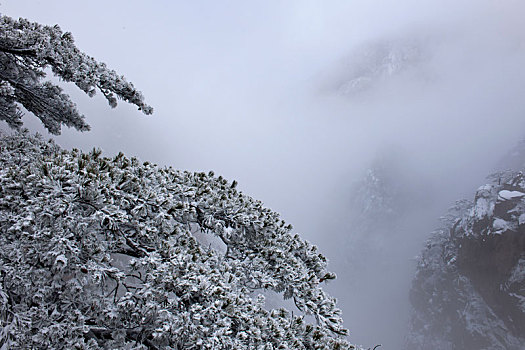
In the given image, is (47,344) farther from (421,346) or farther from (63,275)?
(421,346)

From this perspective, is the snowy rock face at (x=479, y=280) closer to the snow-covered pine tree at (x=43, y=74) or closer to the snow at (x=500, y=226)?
the snow at (x=500, y=226)

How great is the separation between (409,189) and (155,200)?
132 meters

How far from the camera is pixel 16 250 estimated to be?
8.58 feet

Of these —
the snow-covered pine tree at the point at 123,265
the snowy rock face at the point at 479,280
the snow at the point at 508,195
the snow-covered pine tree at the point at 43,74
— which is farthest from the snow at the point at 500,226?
the snow-covered pine tree at the point at 43,74

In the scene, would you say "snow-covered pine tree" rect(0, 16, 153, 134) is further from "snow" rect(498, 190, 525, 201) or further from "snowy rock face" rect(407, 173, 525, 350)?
"snow" rect(498, 190, 525, 201)

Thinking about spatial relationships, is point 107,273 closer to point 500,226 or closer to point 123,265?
point 123,265

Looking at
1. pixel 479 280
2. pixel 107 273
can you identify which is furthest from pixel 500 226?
pixel 107 273

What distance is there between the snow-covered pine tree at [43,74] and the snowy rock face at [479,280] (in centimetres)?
4782

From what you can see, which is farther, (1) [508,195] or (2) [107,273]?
(1) [508,195]

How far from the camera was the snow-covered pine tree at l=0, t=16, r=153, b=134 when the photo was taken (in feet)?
12.7

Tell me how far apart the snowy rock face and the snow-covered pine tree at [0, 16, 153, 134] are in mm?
47817

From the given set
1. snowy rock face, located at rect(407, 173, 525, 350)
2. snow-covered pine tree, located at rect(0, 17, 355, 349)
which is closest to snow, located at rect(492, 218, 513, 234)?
snowy rock face, located at rect(407, 173, 525, 350)

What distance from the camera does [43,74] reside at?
5.62 meters

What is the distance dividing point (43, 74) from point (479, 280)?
56361mm
